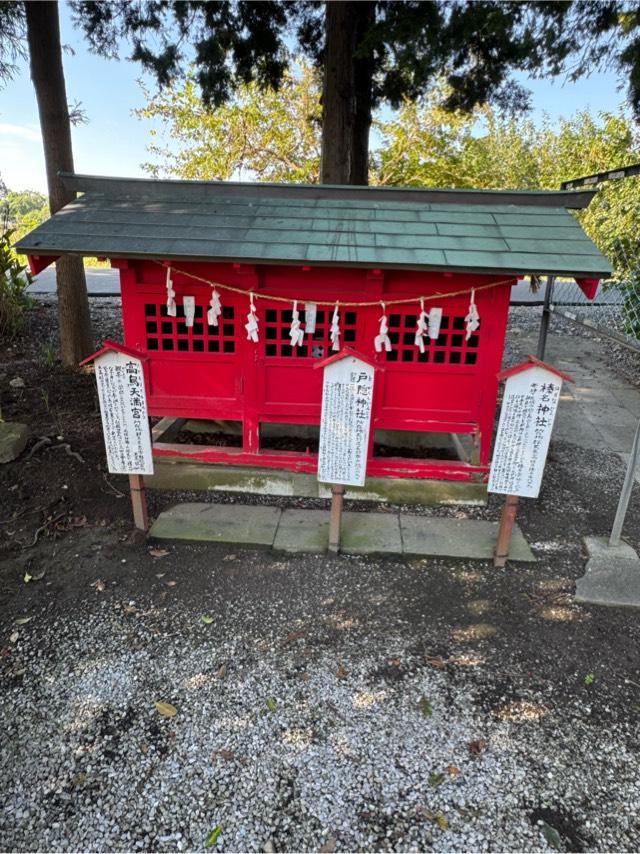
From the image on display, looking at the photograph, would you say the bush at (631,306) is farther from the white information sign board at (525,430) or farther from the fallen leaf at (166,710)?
the fallen leaf at (166,710)

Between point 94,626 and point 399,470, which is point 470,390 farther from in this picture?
point 94,626

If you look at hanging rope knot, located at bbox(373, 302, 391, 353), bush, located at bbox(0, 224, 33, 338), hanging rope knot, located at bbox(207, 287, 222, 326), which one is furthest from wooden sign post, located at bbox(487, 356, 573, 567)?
bush, located at bbox(0, 224, 33, 338)

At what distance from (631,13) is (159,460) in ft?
24.9

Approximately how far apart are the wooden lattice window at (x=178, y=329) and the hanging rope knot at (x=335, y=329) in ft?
2.92

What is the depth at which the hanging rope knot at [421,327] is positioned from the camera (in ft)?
14.4

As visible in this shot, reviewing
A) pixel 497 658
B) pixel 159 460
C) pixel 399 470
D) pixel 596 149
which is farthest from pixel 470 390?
pixel 596 149

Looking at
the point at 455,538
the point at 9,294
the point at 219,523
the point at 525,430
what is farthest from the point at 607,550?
the point at 9,294

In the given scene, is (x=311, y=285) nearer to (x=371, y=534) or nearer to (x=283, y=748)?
(x=371, y=534)

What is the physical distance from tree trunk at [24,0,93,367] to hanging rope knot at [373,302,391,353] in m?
4.77

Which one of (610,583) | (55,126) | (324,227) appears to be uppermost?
(55,126)

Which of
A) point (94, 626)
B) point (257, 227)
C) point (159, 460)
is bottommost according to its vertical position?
point (94, 626)

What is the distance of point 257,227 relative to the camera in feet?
14.5

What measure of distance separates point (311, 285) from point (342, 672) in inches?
120

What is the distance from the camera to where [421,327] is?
4461mm
